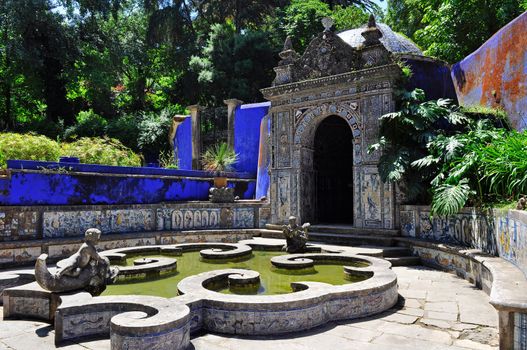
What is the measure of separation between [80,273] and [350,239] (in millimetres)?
6409

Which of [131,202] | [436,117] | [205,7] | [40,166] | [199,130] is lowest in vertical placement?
[131,202]

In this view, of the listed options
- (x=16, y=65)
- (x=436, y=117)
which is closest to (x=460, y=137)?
(x=436, y=117)

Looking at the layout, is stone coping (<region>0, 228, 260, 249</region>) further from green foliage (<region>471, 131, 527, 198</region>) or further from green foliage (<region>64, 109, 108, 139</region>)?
green foliage (<region>64, 109, 108, 139</region>)

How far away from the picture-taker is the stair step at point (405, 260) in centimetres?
840

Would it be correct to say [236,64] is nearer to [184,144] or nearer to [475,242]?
[184,144]

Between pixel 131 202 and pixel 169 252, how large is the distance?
113 inches

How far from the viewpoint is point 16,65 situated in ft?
75.3

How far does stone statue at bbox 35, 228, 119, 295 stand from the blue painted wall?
28.7 feet

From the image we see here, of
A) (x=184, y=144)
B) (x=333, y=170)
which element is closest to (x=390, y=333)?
(x=333, y=170)

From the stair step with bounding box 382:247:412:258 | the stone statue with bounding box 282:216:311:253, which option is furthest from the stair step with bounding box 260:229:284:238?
the stair step with bounding box 382:247:412:258

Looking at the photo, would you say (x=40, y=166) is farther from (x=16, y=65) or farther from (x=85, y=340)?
(x=16, y=65)

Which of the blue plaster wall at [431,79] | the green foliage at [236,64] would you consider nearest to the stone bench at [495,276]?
the blue plaster wall at [431,79]

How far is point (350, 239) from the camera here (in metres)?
9.82

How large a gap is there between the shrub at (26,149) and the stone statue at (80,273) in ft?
25.2
